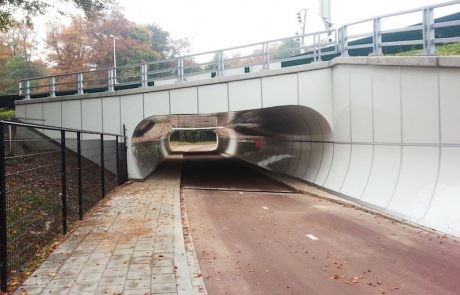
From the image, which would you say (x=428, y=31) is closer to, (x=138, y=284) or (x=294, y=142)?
(x=138, y=284)

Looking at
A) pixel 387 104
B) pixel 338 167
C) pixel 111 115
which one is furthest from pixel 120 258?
pixel 111 115

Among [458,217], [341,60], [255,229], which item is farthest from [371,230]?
[341,60]

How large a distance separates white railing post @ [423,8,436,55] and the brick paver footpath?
753 centimetres

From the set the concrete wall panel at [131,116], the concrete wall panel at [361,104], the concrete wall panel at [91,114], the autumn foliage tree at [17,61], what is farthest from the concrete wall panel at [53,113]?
the autumn foliage tree at [17,61]

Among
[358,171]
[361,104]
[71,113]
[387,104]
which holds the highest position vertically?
[71,113]

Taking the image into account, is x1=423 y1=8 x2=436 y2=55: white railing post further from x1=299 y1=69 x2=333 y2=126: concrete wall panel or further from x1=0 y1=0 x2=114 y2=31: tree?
x1=0 y1=0 x2=114 y2=31: tree

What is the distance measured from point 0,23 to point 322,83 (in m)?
11.5

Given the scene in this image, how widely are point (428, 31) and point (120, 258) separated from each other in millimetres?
8998

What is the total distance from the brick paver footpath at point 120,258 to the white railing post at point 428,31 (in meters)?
7.53

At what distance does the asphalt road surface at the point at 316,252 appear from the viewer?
5.35 metres

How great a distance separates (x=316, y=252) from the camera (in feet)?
22.4

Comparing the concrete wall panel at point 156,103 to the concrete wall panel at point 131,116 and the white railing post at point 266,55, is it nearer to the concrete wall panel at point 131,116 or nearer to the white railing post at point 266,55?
the concrete wall panel at point 131,116

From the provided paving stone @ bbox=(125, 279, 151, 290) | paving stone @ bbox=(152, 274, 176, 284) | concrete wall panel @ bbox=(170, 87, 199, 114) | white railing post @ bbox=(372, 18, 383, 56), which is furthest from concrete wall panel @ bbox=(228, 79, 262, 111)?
paving stone @ bbox=(125, 279, 151, 290)

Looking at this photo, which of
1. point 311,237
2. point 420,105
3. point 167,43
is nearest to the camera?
point 311,237
